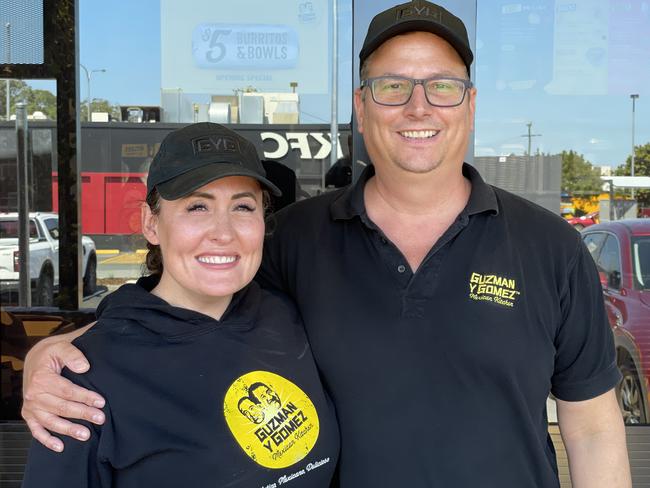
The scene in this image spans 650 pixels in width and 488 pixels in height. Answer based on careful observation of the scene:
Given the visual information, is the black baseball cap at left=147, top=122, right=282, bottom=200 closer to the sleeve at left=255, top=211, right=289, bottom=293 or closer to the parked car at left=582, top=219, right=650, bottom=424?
the sleeve at left=255, top=211, right=289, bottom=293

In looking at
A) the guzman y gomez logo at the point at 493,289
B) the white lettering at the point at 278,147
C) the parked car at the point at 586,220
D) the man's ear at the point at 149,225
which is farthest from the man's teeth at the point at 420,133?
the parked car at the point at 586,220

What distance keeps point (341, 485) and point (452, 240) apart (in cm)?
55

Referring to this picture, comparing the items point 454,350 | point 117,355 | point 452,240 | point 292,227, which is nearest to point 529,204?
point 452,240

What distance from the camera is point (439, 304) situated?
134cm

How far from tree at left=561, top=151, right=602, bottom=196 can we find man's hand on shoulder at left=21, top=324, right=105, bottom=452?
2.78 meters

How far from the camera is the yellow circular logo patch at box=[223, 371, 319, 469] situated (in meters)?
1.16

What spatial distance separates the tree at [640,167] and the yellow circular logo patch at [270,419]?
2.71 m

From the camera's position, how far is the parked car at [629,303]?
126 inches

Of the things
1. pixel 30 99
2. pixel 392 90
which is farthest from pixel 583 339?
pixel 30 99

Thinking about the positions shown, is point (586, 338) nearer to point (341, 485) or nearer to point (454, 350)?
point (454, 350)

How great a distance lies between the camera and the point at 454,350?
4.32ft

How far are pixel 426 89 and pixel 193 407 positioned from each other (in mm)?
784

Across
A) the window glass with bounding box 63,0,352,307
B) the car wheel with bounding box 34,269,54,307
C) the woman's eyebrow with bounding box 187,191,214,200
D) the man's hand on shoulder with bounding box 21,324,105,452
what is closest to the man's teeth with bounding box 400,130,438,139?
the woman's eyebrow with bounding box 187,191,214,200

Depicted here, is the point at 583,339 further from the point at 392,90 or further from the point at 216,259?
the point at 216,259
